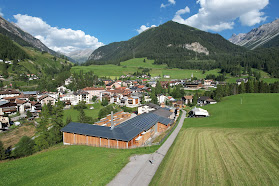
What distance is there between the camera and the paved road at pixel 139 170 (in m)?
14.6

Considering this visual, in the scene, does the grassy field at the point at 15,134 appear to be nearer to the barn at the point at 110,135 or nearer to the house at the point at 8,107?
the house at the point at 8,107

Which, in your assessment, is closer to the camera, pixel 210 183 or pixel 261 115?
pixel 210 183

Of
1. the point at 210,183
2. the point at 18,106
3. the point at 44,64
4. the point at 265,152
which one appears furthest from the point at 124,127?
the point at 44,64

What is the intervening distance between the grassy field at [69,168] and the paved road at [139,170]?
2.16 feet

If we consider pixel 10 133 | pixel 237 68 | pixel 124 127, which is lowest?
pixel 10 133

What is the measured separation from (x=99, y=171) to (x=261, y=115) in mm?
43586

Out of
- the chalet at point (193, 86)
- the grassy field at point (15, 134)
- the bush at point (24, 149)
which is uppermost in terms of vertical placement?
the chalet at point (193, 86)

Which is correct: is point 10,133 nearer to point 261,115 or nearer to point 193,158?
point 193,158

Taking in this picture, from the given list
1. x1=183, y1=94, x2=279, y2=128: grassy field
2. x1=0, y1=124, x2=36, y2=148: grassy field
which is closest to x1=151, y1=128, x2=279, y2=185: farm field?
x1=183, y1=94, x2=279, y2=128: grassy field

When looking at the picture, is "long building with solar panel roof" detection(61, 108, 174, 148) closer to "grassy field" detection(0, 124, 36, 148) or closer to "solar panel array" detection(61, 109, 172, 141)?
"solar panel array" detection(61, 109, 172, 141)

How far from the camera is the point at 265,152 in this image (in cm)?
2000

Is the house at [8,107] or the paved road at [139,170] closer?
the paved road at [139,170]

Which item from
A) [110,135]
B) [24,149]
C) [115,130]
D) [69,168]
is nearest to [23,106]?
[24,149]

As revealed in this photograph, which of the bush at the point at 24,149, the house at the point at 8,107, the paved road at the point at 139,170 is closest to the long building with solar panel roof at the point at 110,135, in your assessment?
the paved road at the point at 139,170
